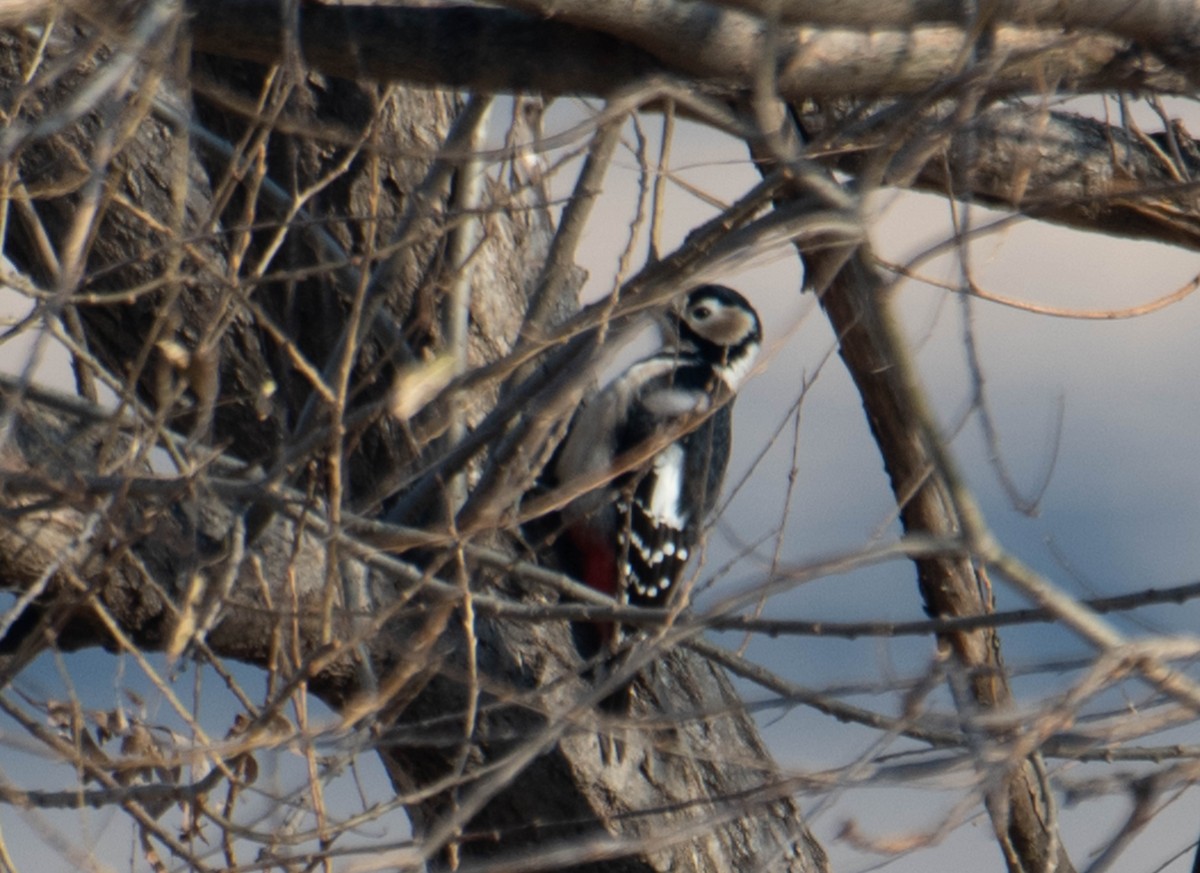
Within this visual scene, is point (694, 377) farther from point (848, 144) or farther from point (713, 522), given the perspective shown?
point (848, 144)

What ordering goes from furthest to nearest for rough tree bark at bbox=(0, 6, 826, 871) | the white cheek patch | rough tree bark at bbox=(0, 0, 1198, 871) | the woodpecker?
the white cheek patch, the woodpecker, rough tree bark at bbox=(0, 6, 826, 871), rough tree bark at bbox=(0, 0, 1198, 871)

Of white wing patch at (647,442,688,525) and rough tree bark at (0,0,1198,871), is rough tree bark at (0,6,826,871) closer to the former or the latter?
rough tree bark at (0,0,1198,871)

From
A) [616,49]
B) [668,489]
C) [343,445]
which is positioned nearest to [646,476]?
[668,489]

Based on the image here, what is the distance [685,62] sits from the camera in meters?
2.94

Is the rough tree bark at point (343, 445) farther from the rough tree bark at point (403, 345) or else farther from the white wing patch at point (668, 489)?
the white wing patch at point (668, 489)

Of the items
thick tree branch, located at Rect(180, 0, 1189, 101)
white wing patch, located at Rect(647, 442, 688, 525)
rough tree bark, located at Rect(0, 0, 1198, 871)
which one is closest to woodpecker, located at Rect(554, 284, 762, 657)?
white wing patch, located at Rect(647, 442, 688, 525)

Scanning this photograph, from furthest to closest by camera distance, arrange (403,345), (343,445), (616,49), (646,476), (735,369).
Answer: (735,369), (646,476), (403,345), (343,445), (616,49)

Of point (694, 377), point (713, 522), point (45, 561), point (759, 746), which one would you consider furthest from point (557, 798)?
point (694, 377)

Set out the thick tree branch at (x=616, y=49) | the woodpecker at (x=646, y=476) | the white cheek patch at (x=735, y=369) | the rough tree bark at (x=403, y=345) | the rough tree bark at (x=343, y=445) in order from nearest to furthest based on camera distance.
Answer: the rough tree bark at (x=403, y=345), the thick tree branch at (x=616, y=49), the rough tree bark at (x=343, y=445), the woodpecker at (x=646, y=476), the white cheek patch at (x=735, y=369)

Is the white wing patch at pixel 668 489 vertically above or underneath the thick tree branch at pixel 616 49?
above

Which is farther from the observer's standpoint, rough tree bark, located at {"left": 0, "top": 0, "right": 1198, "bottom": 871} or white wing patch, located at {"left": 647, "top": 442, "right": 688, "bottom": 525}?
white wing patch, located at {"left": 647, "top": 442, "right": 688, "bottom": 525}

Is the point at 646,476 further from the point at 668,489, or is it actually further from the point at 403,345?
the point at 403,345

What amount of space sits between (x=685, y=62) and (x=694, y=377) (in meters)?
2.61

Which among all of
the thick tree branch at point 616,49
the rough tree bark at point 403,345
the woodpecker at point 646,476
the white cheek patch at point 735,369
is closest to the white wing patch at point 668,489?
the woodpecker at point 646,476
